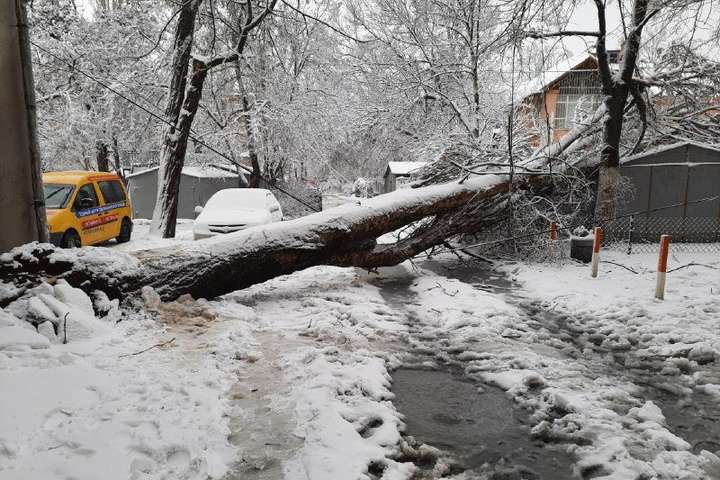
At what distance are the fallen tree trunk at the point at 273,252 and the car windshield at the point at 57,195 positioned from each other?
251 inches

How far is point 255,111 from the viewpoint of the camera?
19.9 metres

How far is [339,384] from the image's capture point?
4.09 metres

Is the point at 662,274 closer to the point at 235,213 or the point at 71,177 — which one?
the point at 235,213

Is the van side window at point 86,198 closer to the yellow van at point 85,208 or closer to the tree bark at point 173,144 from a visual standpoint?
the yellow van at point 85,208

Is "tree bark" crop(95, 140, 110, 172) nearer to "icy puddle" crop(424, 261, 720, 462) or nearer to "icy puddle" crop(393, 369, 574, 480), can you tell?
"icy puddle" crop(424, 261, 720, 462)

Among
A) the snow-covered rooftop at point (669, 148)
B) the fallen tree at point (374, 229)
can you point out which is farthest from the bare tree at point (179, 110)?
the snow-covered rooftop at point (669, 148)

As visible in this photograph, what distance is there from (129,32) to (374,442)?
17662mm

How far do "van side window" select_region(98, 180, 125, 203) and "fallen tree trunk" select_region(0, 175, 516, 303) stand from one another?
312 inches

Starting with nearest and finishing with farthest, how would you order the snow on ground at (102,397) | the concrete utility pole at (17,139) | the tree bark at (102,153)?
the snow on ground at (102,397), the concrete utility pole at (17,139), the tree bark at (102,153)

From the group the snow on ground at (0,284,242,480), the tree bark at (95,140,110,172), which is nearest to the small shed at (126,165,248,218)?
the tree bark at (95,140,110,172)

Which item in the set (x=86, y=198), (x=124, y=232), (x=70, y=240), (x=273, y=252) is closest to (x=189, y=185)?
(x=124, y=232)

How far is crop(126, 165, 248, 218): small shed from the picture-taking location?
69.4 ft

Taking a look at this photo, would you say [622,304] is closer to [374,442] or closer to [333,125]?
[374,442]

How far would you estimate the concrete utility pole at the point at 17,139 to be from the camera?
4.94 metres
